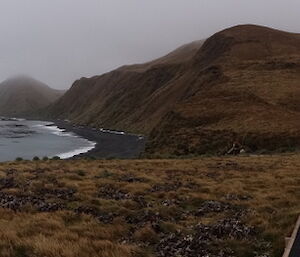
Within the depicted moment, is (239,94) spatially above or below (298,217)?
above

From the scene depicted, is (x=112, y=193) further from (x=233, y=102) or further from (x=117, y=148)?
(x=233, y=102)

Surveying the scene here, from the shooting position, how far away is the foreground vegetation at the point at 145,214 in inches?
457

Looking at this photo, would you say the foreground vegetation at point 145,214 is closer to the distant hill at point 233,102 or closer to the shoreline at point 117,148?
the shoreline at point 117,148

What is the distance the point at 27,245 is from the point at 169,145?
61.5m

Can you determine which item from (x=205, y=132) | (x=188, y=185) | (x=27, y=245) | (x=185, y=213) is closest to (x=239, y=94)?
(x=205, y=132)

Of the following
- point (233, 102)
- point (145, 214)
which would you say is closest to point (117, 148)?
point (233, 102)

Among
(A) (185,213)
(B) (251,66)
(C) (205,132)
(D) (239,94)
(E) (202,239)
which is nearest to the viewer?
(E) (202,239)

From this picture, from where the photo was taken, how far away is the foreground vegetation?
11617 mm

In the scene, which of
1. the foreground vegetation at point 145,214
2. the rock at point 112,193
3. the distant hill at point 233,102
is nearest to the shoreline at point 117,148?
the distant hill at point 233,102

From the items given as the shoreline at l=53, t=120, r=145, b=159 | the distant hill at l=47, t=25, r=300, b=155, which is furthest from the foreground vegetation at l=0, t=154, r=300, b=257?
the distant hill at l=47, t=25, r=300, b=155

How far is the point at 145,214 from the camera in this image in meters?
15.6

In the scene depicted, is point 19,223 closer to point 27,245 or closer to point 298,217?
point 27,245

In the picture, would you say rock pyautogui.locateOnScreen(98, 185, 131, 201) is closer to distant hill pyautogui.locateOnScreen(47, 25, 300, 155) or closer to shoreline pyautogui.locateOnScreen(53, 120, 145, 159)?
shoreline pyautogui.locateOnScreen(53, 120, 145, 159)

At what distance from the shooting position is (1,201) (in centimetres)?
1748
